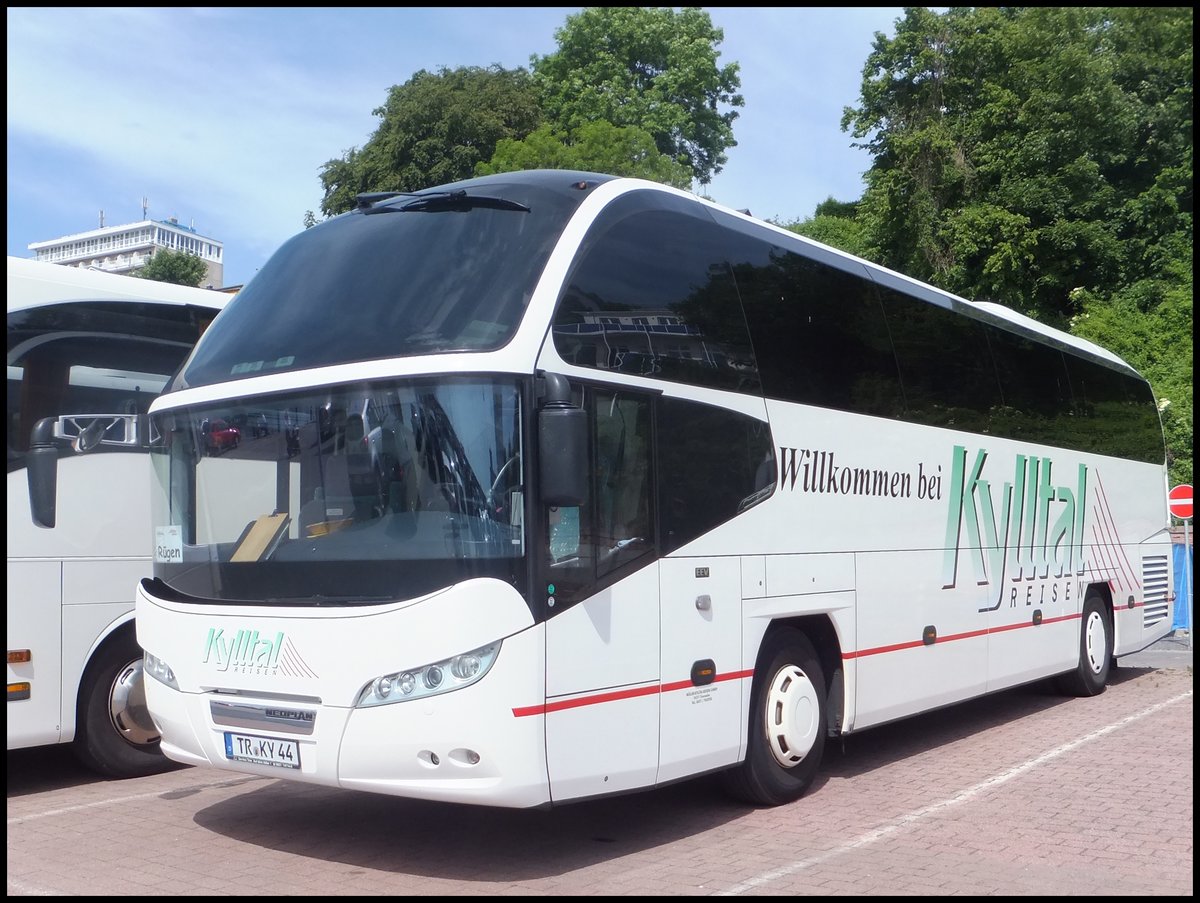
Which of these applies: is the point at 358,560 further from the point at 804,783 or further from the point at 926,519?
the point at 926,519

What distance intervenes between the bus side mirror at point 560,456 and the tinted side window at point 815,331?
2.40m

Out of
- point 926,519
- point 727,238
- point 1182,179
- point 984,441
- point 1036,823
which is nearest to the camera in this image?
point 1036,823

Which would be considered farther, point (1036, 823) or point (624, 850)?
point (1036, 823)

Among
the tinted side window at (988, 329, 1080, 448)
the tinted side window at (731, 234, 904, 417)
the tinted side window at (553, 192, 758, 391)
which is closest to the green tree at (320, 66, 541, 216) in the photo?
the tinted side window at (988, 329, 1080, 448)

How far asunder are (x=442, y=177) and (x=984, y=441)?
1142 inches

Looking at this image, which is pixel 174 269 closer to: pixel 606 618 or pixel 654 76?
pixel 654 76

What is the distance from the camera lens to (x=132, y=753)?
9.09 metres

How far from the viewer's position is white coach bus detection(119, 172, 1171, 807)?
236 inches

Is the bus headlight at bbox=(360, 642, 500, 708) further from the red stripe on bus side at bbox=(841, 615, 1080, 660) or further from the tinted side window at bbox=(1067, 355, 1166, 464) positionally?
the tinted side window at bbox=(1067, 355, 1166, 464)

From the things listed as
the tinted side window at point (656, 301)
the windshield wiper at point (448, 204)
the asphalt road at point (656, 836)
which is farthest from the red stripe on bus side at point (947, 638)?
the windshield wiper at point (448, 204)

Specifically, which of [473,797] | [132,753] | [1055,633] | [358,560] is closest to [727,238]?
[358,560]

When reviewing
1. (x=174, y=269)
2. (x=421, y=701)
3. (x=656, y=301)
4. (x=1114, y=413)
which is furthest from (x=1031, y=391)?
(x=174, y=269)

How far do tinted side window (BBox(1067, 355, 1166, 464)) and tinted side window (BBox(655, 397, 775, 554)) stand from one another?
6.98 m

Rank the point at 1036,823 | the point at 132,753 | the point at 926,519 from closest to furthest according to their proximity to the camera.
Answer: the point at 1036,823
the point at 132,753
the point at 926,519
